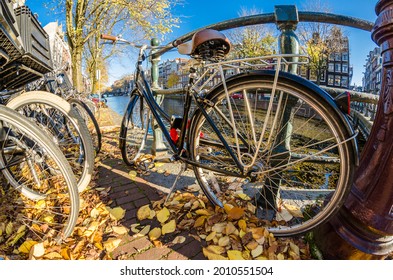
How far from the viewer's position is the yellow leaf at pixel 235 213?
146cm

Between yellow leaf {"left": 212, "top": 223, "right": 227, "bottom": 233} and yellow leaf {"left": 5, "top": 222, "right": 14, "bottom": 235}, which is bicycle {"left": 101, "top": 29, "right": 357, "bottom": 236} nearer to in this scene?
yellow leaf {"left": 212, "top": 223, "right": 227, "bottom": 233}

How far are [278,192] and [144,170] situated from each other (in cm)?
146

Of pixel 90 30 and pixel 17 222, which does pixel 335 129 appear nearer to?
pixel 17 222

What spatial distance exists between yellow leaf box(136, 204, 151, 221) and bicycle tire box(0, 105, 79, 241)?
1.45 feet

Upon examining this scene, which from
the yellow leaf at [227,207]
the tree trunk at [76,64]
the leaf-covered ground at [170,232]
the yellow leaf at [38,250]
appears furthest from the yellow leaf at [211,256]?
the tree trunk at [76,64]

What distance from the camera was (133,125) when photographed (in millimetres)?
2535

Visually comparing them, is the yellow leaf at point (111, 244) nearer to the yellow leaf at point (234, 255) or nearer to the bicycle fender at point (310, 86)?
the yellow leaf at point (234, 255)

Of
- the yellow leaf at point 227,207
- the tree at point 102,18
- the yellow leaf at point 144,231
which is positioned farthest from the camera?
the tree at point 102,18

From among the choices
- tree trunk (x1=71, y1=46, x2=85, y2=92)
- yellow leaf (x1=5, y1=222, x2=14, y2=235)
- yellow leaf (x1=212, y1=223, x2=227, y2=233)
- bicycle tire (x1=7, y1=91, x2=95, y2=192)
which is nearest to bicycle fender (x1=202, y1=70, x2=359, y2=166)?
yellow leaf (x1=212, y1=223, x2=227, y2=233)

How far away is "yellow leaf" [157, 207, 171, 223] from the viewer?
1532mm

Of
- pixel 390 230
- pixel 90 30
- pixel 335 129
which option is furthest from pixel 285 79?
pixel 90 30

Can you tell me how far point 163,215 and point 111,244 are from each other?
0.40 m

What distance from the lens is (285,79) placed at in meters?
1.11

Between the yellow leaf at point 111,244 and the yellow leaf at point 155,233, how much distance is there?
202 millimetres
